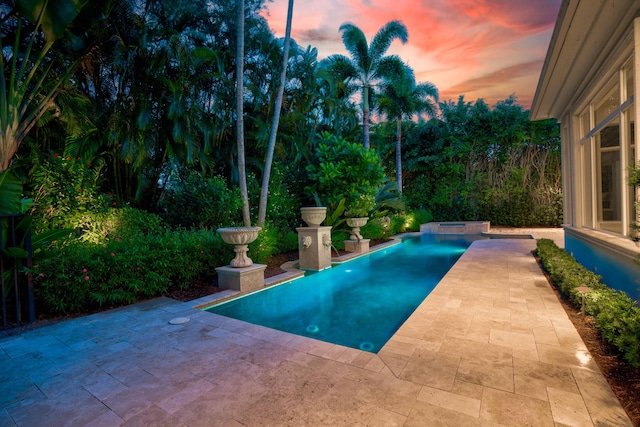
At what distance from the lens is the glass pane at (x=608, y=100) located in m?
4.82

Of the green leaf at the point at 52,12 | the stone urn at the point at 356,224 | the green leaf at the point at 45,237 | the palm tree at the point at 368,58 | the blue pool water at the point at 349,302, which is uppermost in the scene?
the palm tree at the point at 368,58

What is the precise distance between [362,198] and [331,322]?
6.01 m

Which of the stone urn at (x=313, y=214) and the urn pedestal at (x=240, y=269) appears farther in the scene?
the stone urn at (x=313, y=214)

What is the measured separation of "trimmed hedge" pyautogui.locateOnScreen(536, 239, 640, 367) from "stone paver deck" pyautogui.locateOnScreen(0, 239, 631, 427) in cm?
26

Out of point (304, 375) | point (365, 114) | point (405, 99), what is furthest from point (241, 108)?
point (405, 99)

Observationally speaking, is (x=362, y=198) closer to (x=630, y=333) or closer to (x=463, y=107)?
(x=630, y=333)

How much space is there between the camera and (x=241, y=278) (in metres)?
5.59

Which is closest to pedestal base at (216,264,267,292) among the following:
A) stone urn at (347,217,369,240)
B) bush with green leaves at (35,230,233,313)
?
bush with green leaves at (35,230,233,313)

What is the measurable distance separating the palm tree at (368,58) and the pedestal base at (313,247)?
7.47 meters

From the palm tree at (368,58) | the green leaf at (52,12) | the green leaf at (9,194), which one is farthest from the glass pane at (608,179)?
the green leaf at (9,194)

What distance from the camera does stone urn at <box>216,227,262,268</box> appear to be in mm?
5578

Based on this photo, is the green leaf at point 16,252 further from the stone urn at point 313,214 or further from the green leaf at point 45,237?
the stone urn at point 313,214

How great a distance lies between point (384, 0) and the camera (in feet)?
32.1

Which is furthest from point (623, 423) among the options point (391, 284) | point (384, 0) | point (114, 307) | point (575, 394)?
point (384, 0)
